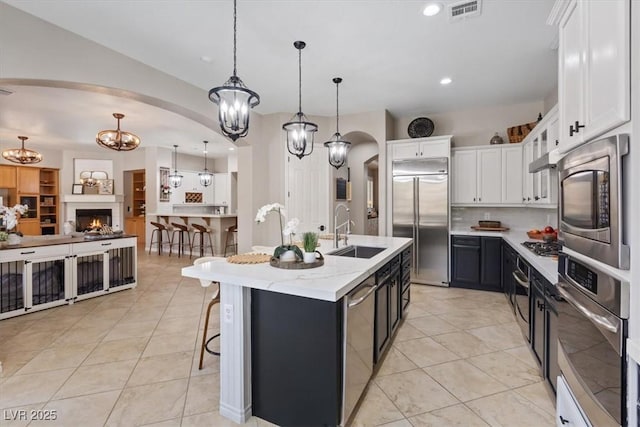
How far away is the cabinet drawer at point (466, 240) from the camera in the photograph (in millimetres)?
4742

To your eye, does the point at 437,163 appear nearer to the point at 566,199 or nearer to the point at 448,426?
the point at 566,199

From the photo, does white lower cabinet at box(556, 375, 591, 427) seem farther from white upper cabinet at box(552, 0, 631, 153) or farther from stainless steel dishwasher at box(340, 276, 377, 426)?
white upper cabinet at box(552, 0, 631, 153)

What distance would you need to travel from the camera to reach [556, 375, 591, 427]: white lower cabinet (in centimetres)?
141

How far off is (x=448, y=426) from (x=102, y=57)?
4366 millimetres

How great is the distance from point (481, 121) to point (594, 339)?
15.6 feet

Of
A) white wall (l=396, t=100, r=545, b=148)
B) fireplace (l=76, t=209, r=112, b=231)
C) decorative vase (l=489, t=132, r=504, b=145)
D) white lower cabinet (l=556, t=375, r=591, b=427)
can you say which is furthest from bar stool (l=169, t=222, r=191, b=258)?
white lower cabinet (l=556, t=375, r=591, b=427)

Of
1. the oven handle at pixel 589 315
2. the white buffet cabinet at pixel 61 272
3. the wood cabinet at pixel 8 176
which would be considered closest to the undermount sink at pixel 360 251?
the oven handle at pixel 589 315

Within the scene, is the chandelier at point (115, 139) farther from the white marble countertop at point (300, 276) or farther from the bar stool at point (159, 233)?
the white marble countertop at point (300, 276)

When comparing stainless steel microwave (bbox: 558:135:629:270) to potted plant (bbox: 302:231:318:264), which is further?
potted plant (bbox: 302:231:318:264)

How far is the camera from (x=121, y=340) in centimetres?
307

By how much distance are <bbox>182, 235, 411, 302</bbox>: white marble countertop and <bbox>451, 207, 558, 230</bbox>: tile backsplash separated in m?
3.68

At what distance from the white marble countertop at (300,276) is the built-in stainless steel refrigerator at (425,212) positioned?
2.94 m

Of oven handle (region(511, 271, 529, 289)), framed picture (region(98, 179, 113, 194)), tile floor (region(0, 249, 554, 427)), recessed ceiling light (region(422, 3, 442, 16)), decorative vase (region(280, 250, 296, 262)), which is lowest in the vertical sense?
tile floor (region(0, 249, 554, 427))

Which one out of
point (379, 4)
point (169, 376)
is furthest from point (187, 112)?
point (169, 376)
